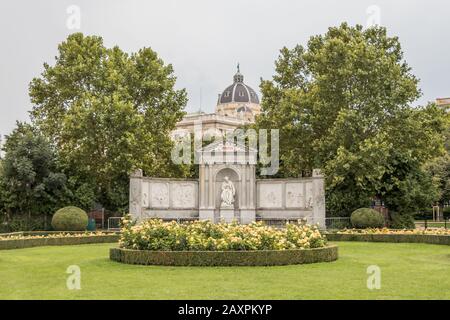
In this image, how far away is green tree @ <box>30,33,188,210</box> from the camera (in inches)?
1767

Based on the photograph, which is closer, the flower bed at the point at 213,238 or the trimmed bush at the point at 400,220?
the flower bed at the point at 213,238

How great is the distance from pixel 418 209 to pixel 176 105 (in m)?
19.8

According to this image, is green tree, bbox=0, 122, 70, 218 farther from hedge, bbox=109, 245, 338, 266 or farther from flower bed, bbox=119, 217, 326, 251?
hedge, bbox=109, 245, 338, 266

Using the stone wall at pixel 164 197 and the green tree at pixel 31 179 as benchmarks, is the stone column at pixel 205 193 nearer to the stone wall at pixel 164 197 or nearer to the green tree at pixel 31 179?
the stone wall at pixel 164 197

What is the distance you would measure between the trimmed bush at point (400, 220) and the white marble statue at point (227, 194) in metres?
11.4

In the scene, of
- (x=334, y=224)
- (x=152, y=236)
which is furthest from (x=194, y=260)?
(x=334, y=224)

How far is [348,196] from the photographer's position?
44.4 metres

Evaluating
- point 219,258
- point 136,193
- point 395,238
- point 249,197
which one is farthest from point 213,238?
point 249,197

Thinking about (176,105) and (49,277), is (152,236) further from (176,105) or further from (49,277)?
(176,105)

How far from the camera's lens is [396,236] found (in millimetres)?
33219

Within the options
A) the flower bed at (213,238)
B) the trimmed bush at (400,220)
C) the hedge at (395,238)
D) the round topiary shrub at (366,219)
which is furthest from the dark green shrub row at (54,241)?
the trimmed bush at (400,220)

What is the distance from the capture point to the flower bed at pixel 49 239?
30.7m

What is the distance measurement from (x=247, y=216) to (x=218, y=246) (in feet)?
Answer: 78.7

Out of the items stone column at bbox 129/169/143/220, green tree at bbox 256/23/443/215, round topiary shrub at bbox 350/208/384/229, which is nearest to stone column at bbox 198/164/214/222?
stone column at bbox 129/169/143/220
